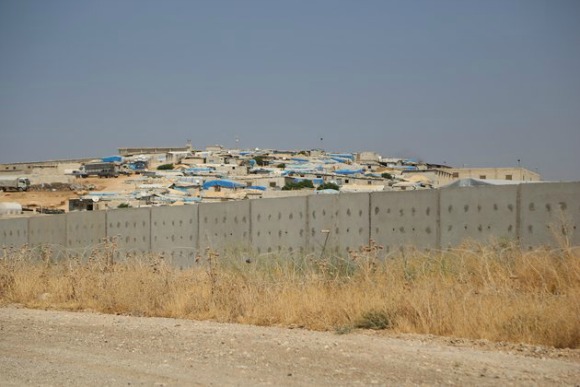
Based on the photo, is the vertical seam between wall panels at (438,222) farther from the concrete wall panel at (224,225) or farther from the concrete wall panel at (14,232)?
the concrete wall panel at (14,232)

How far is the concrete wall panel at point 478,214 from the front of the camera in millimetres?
14273

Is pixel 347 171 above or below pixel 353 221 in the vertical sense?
below

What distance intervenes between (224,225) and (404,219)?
6569 millimetres

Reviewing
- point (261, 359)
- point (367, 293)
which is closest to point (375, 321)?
point (367, 293)

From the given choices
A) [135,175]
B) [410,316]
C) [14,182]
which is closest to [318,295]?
[410,316]

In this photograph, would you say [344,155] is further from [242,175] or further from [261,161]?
[242,175]

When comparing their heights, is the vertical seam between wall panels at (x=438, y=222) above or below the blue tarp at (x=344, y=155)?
above

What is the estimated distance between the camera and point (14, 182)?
3083 inches

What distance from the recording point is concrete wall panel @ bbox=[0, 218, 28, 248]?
29094mm

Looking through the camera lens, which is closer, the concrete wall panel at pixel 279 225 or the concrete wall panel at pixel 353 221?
the concrete wall panel at pixel 353 221

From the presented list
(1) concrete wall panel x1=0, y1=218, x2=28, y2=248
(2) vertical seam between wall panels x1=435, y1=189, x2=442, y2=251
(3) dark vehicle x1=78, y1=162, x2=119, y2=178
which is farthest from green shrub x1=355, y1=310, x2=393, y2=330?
(3) dark vehicle x1=78, y1=162, x2=119, y2=178

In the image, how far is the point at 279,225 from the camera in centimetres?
1930

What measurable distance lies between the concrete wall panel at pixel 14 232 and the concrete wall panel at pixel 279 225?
42.7ft

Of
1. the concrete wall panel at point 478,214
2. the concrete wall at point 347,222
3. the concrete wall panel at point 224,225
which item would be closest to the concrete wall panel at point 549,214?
the concrete wall at point 347,222
